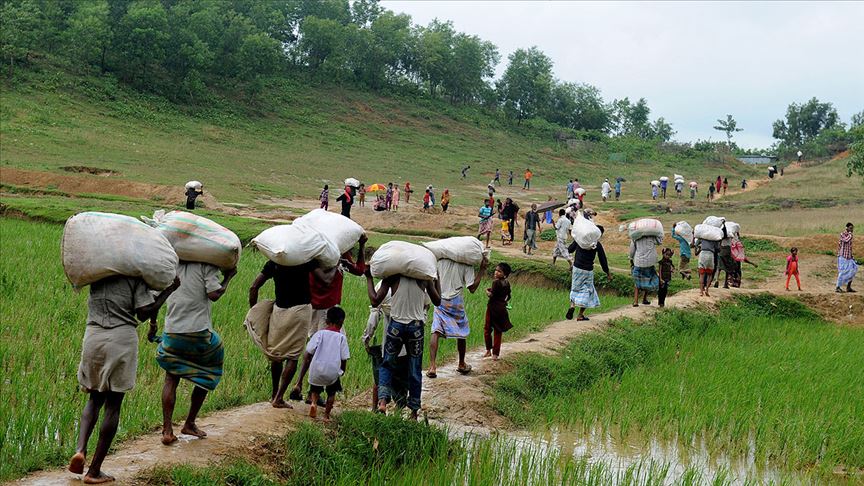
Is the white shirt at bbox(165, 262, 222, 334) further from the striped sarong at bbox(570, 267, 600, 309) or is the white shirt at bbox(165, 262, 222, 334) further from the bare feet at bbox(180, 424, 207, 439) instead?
the striped sarong at bbox(570, 267, 600, 309)

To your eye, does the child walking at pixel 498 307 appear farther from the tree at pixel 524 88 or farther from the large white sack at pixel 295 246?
the tree at pixel 524 88

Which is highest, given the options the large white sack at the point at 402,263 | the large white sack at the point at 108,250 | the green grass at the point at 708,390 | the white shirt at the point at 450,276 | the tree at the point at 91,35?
the tree at the point at 91,35

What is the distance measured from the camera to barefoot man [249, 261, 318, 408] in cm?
647

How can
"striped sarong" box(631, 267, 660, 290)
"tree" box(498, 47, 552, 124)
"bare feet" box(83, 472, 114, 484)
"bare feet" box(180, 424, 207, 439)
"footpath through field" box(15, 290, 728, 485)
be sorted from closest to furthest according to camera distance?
"bare feet" box(83, 472, 114, 484)
"footpath through field" box(15, 290, 728, 485)
"bare feet" box(180, 424, 207, 439)
"striped sarong" box(631, 267, 660, 290)
"tree" box(498, 47, 552, 124)

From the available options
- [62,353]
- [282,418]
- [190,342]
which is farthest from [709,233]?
[190,342]

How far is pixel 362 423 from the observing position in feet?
20.7

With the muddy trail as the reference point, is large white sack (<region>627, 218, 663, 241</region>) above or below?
above

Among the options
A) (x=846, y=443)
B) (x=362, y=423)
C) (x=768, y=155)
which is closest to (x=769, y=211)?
(x=846, y=443)

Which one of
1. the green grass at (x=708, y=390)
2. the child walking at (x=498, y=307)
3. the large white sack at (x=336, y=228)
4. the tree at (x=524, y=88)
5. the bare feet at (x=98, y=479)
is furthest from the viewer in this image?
the tree at (x=524, y=88)

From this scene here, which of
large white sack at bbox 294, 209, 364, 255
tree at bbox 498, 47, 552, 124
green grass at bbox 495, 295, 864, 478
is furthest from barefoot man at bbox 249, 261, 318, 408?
tree at bbox 498, 47, 552, 124

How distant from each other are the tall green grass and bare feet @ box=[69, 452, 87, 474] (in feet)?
1.26

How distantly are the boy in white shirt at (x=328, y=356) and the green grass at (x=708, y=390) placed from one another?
6.97ft

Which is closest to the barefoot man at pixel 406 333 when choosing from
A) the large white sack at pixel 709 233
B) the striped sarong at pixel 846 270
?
the large white sack at pixel 709 233

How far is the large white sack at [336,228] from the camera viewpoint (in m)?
7.02
